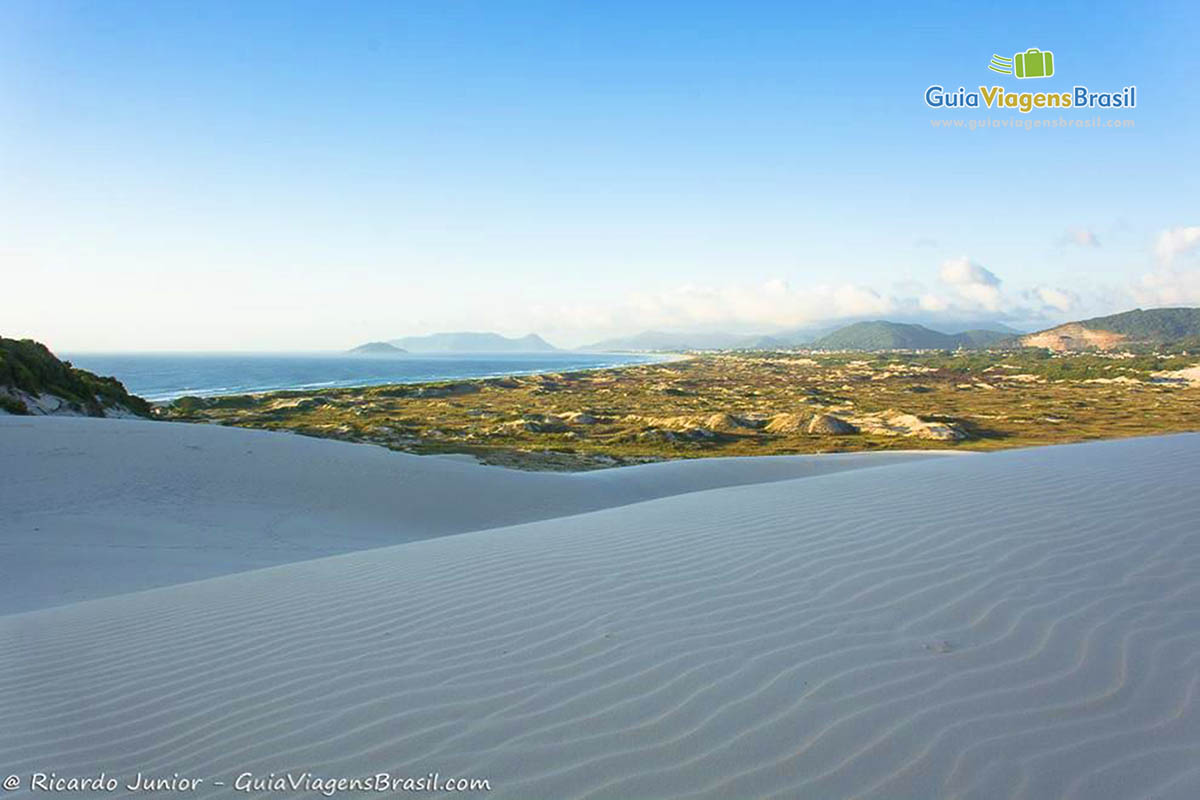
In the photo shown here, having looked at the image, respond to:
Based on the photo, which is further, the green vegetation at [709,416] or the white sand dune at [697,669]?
the green vegetation at [709,416]

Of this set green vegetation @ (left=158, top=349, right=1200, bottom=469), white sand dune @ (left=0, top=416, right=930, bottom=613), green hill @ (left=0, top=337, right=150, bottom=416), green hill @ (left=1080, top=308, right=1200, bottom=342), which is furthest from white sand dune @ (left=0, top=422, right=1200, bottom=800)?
green hill @ (left=1080, top=308, right=1200, bottom=342)

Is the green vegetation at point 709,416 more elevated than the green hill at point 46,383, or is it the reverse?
the green hill at point 46,383

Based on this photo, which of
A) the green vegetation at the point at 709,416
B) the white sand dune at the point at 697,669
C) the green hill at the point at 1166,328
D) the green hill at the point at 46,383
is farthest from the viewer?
the green hill at the point at 1166,328

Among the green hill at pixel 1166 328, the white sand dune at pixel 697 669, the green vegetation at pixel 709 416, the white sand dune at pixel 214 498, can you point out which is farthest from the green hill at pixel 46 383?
the green hill at pixel 1166 328

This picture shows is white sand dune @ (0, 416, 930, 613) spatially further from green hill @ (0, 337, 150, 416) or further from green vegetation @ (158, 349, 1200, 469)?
green vegetation @ (158, 349, 1200, 469)

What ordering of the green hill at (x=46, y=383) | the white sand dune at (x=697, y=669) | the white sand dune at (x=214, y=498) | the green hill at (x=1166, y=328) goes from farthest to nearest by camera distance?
the green hill at (x=1166, y=328)
the green hill at (x=46, y=383)
the white sand dune at (x=214, y=498)
the white sand dune at (x=697, y=669)

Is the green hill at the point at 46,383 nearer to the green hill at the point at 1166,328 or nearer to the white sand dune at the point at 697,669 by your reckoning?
the white sand dune at the point at 697,669
